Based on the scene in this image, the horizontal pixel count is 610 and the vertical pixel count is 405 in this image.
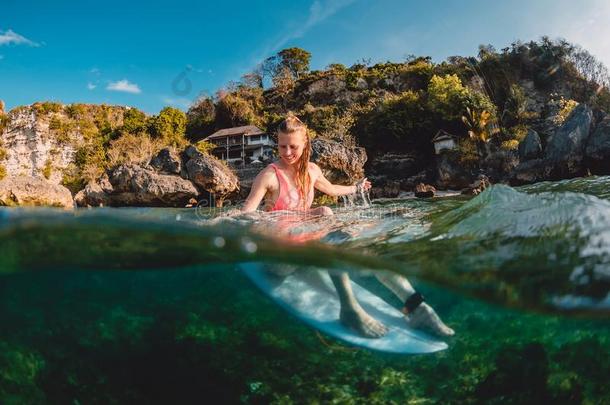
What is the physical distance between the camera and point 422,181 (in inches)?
1267

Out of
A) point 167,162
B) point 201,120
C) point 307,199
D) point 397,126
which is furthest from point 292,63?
point 307,199

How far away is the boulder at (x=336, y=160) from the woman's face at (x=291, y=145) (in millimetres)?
17625

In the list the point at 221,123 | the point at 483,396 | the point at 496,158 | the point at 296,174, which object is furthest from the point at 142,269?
the point at 221,123

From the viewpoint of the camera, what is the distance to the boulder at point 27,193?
1443 cm

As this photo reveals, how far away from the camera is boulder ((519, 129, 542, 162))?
86.5 feet

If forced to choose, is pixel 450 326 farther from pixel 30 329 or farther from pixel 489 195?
pixel 30 329

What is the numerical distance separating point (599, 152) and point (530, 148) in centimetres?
761

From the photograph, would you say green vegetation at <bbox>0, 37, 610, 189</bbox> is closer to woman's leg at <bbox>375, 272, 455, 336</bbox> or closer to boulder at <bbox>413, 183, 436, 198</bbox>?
boulder at <bbox>413, 183, 436, 198</bbox>

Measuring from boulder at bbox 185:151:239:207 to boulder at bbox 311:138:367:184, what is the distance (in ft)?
18.4

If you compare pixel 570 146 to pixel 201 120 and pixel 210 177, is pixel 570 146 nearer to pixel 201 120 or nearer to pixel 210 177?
pixel 210 177

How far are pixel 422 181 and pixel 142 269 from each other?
2959 centimetres

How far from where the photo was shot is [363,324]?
4531mm

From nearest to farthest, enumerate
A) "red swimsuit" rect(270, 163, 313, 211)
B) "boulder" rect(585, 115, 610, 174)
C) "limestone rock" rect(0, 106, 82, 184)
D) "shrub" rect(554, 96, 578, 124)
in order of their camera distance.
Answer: "red swimsuit" rect(270, 163, 313, 211) < "boulder" rect(585, 115, 610, 174) < "shrub" rect(554, 96, 578, 124) < "limestone rock" rect(0, 106, 82, 184)

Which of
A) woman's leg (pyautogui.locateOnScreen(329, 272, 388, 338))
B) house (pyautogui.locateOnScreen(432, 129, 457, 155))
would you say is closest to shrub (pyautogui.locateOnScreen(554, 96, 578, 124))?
house (pyautogui.locateOnScreen(432, 129, 457, 155))
